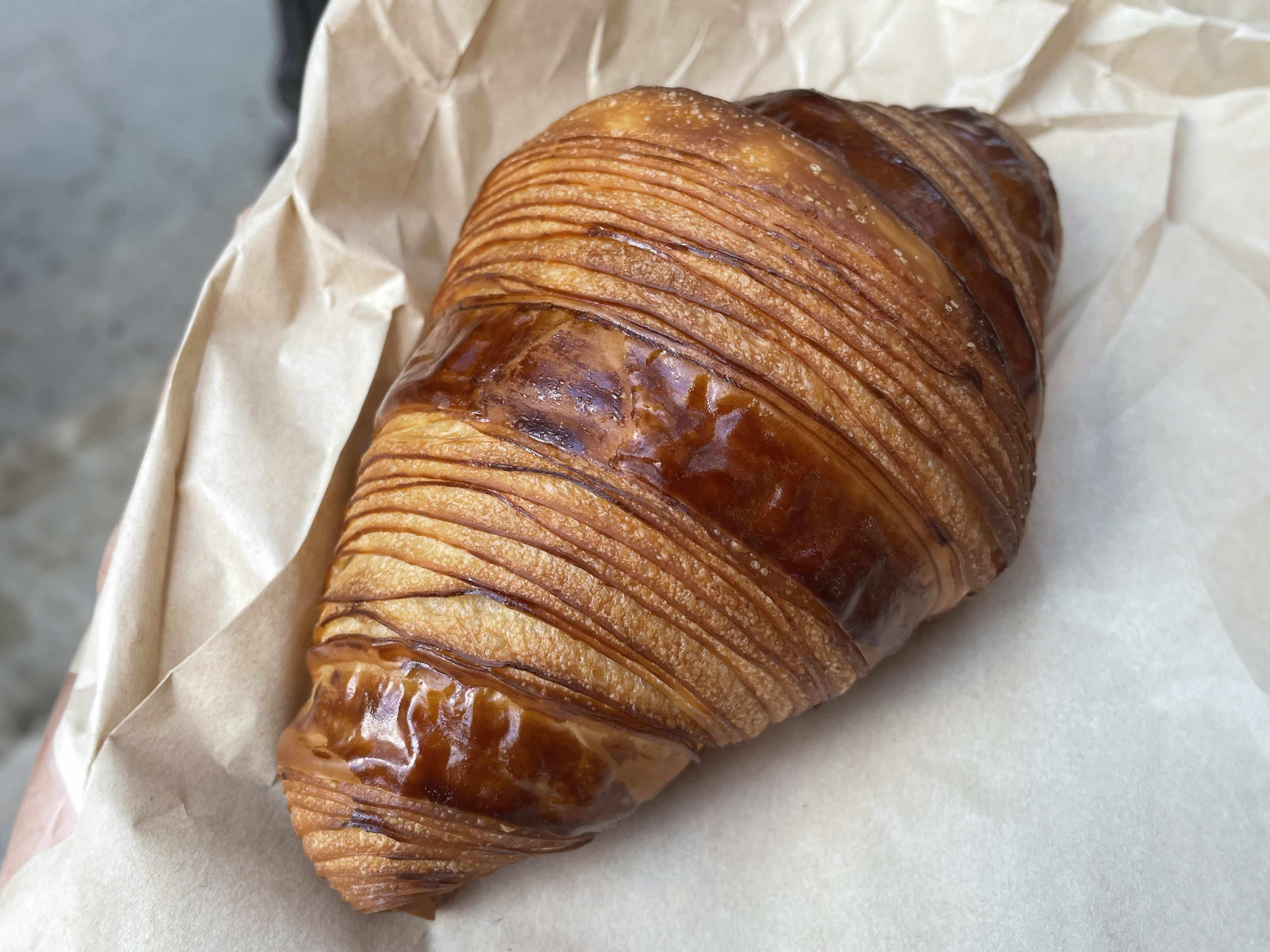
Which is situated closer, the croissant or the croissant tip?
the croissant

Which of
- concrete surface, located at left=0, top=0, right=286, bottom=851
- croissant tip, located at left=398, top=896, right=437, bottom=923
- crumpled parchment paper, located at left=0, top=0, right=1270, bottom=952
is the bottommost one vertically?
concrete surface, located at left=0, top=0, right=286, bottom=851

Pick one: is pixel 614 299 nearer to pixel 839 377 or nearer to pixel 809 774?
pixel 839 377

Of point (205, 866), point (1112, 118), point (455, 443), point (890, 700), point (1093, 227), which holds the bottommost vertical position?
point (205, 866)

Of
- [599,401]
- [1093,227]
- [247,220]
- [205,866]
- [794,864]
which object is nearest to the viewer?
[599,401]

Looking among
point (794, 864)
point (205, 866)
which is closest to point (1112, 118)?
point (794, 864)

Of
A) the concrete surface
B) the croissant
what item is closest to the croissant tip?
the croissant

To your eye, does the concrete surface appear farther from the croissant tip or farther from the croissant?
the croissant
